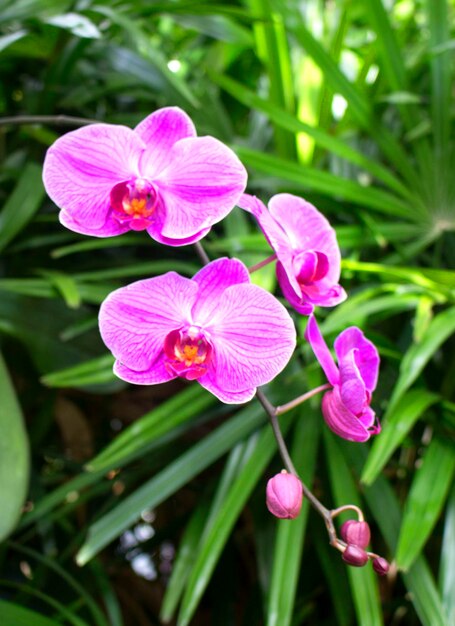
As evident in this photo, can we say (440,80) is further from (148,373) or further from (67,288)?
(148,373)

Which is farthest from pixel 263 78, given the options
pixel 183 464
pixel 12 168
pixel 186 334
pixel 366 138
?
pixel 186 334

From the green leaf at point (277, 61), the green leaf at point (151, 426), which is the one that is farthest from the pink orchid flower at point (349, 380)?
the green leaf at point (277, 61)

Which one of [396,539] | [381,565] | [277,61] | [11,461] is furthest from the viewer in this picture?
[277,61]

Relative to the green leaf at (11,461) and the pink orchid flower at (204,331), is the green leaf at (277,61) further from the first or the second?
the pink orchid flower at (204,331)

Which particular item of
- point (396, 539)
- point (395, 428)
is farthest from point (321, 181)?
point (396, 539)

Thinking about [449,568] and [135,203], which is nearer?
[135,203]

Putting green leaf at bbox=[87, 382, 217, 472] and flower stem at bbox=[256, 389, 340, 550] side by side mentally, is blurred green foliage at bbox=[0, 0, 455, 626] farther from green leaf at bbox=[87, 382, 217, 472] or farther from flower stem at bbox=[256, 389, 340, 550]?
flower stem at bbox=[256, 389, 340, 550]

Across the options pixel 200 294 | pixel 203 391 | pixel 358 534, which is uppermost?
pixel 200 294
